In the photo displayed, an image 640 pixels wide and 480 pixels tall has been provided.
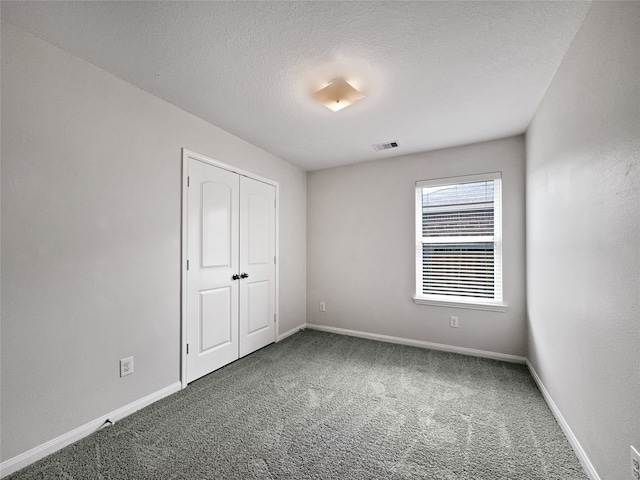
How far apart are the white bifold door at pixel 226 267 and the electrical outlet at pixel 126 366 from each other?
513 millimetres

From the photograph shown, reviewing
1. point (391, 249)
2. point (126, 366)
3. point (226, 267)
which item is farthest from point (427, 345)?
point (126, 366)

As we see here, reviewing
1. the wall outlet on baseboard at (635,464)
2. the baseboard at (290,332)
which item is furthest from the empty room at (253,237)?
the baseboard at (290,332)

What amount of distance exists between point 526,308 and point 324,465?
264cm

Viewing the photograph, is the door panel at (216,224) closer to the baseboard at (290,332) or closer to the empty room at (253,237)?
the empty room at (253,237)

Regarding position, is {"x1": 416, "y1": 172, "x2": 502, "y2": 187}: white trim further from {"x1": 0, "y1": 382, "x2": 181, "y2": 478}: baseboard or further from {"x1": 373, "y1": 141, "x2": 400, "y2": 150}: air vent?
{"x1": 0, "y1": 382, "x2": 181, "y2": 478}: baseboard

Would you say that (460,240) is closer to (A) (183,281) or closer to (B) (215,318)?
(B) (215,318)

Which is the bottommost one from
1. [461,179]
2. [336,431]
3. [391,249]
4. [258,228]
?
[336,431]

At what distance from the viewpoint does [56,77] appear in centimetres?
183

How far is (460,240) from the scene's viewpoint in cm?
347

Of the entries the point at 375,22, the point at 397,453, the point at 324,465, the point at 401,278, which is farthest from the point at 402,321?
the point at 375,22

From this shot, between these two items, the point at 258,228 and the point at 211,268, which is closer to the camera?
the point at 211,268

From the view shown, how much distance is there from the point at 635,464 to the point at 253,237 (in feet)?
10.6

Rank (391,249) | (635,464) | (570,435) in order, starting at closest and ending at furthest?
(635,464) < (570,435) < (391,249)

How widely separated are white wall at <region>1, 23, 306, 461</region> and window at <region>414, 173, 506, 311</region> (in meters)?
2.80
